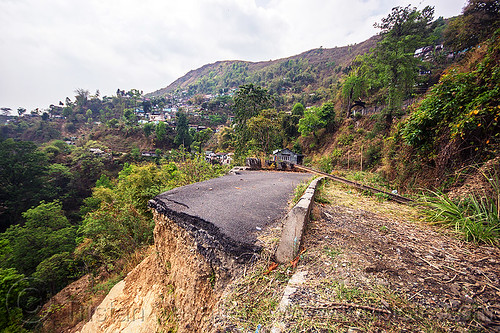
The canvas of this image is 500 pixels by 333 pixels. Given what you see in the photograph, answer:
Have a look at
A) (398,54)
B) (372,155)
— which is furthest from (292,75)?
(372,155)

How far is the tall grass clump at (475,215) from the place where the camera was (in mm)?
2215

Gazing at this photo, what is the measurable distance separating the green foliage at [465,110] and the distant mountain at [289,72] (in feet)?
221

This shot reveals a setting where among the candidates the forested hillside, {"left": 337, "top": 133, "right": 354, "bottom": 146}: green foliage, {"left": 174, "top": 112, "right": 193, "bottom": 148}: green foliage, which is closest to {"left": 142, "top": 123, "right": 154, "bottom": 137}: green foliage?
{"left": 174, "top": 112, "right": 193, "bottom": 148}: green foliage

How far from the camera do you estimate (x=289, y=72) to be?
9475 centimetres

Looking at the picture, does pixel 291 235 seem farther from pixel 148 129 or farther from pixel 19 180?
pixel 148 129

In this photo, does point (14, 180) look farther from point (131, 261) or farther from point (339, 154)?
point (339, 154)

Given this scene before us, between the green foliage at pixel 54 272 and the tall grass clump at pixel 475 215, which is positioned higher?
the tall grass clump at pixel 475 215

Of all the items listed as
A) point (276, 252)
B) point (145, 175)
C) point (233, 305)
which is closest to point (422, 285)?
point (276, 252)

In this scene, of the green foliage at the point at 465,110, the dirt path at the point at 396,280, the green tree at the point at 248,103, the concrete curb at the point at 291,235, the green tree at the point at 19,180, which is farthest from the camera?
the green tree at the point at 19,180

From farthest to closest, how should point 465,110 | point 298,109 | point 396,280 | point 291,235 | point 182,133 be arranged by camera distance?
point 182,133 < point 298,109 < point 465,110 < point 291,235 < point 396,280

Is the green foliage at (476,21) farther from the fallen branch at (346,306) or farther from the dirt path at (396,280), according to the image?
the fallen branch at (346,306)

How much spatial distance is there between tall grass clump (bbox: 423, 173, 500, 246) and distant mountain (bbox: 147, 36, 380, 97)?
70.0 meters

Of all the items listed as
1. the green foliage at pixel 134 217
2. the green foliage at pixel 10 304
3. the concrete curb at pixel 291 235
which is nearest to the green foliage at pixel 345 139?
the green foliage at pixel 134 217

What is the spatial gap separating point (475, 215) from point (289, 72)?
351 ft
